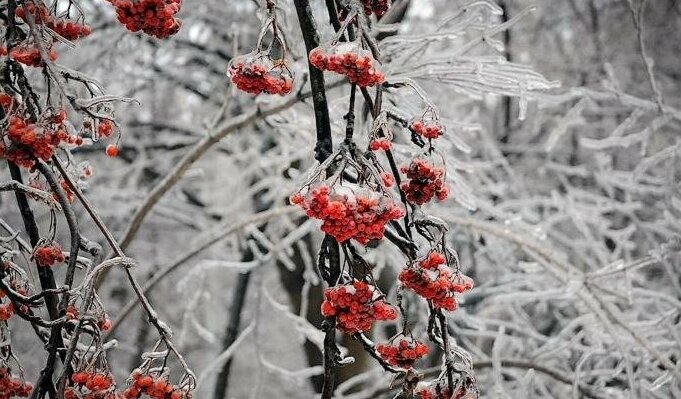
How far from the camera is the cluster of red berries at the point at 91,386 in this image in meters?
1.34

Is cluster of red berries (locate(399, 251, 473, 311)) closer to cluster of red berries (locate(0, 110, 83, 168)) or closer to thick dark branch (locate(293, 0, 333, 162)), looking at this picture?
thick dark branch (locate(293, 0, 333, 162))

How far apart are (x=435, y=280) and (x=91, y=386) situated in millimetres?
712

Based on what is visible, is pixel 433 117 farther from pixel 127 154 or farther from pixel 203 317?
pixel 203 317

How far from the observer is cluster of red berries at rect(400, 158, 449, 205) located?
1.33m

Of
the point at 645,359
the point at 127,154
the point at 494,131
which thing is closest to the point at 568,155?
the point at 494,131

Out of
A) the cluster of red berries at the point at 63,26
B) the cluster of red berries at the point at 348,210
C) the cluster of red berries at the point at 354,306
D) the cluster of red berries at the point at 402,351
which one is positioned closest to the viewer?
the cluster of red berries at the point at 348,210

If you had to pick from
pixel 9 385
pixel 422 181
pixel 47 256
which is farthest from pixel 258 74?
pixel 9 385

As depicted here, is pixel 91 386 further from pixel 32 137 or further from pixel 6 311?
pixel 32 137

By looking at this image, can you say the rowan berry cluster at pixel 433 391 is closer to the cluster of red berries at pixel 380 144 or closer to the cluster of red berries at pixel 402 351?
the cluster of red berries at pixel 402 351

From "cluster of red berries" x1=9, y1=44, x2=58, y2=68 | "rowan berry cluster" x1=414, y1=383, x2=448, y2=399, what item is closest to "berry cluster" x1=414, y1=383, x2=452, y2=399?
"rowan berry cluster" x1=414, y1=383, x2=448, y2=399

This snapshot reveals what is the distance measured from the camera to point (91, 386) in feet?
4.42

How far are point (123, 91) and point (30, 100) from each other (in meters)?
4.94

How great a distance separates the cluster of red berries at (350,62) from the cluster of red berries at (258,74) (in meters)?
0.12

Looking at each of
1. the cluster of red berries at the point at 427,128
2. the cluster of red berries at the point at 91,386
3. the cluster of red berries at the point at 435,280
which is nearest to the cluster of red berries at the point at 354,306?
the cluster of red berries at the point at 435,280
